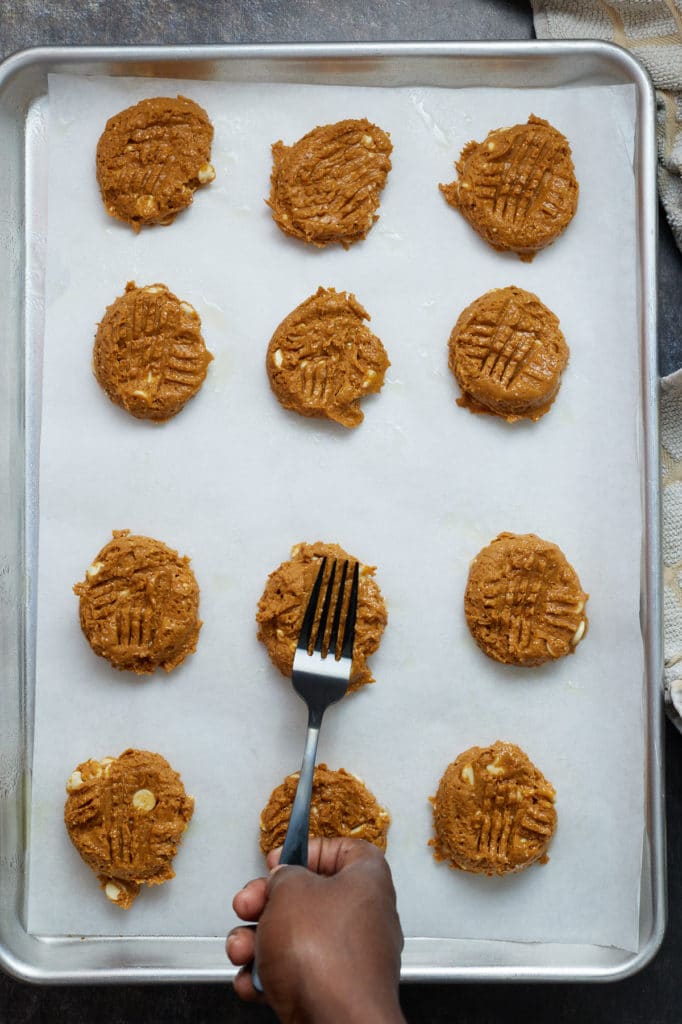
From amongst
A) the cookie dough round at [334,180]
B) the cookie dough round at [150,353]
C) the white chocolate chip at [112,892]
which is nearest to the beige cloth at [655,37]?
the cookie dough round at [334,180]

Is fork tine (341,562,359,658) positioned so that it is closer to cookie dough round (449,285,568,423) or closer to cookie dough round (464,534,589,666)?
cookie dough round (464,534,589,666)

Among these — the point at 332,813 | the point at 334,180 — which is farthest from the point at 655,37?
→ the point at 332,813

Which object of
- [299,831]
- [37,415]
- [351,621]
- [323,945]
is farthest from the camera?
[37,415]

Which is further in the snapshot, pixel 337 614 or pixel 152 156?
pixel 152 156

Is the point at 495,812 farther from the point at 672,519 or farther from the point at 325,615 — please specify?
the point at 672,519

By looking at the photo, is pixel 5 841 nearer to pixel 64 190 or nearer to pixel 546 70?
pixel 64 190

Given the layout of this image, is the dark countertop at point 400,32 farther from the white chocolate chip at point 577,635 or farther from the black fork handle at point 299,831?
the black fork handle at point 299,831

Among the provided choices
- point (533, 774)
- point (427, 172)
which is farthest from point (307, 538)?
point (427, 172)
